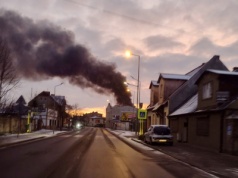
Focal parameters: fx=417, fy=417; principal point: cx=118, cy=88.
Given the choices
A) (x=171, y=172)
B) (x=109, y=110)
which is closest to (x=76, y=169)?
(x=171, y=172)

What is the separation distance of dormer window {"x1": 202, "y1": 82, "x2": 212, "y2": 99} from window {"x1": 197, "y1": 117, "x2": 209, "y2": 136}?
1596 millimetres

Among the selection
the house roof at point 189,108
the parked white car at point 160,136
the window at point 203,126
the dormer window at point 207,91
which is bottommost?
the parked white car at point 160,136

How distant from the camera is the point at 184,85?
143ft

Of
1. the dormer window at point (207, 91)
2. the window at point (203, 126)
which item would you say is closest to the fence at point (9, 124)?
the window at point (203, 126)

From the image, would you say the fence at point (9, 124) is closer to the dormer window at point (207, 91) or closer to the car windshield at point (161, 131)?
the car windshield at point (161, 131)

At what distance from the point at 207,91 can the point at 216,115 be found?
3362 mm

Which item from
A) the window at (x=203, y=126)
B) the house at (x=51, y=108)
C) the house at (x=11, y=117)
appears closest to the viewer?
the window at (x=203, y=126)

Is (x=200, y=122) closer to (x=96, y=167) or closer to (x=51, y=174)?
(x=96, y=167)

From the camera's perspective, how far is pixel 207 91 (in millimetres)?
29656

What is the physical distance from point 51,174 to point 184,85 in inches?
1255

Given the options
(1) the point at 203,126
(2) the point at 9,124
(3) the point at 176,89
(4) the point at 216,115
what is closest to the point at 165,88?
(3) the point at 176,89

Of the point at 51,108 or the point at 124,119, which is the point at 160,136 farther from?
the point at 51,108

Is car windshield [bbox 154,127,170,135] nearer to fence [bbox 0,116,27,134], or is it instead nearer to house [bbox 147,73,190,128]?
house [bbox 147,73,190,128]

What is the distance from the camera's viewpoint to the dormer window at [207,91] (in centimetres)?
2890
